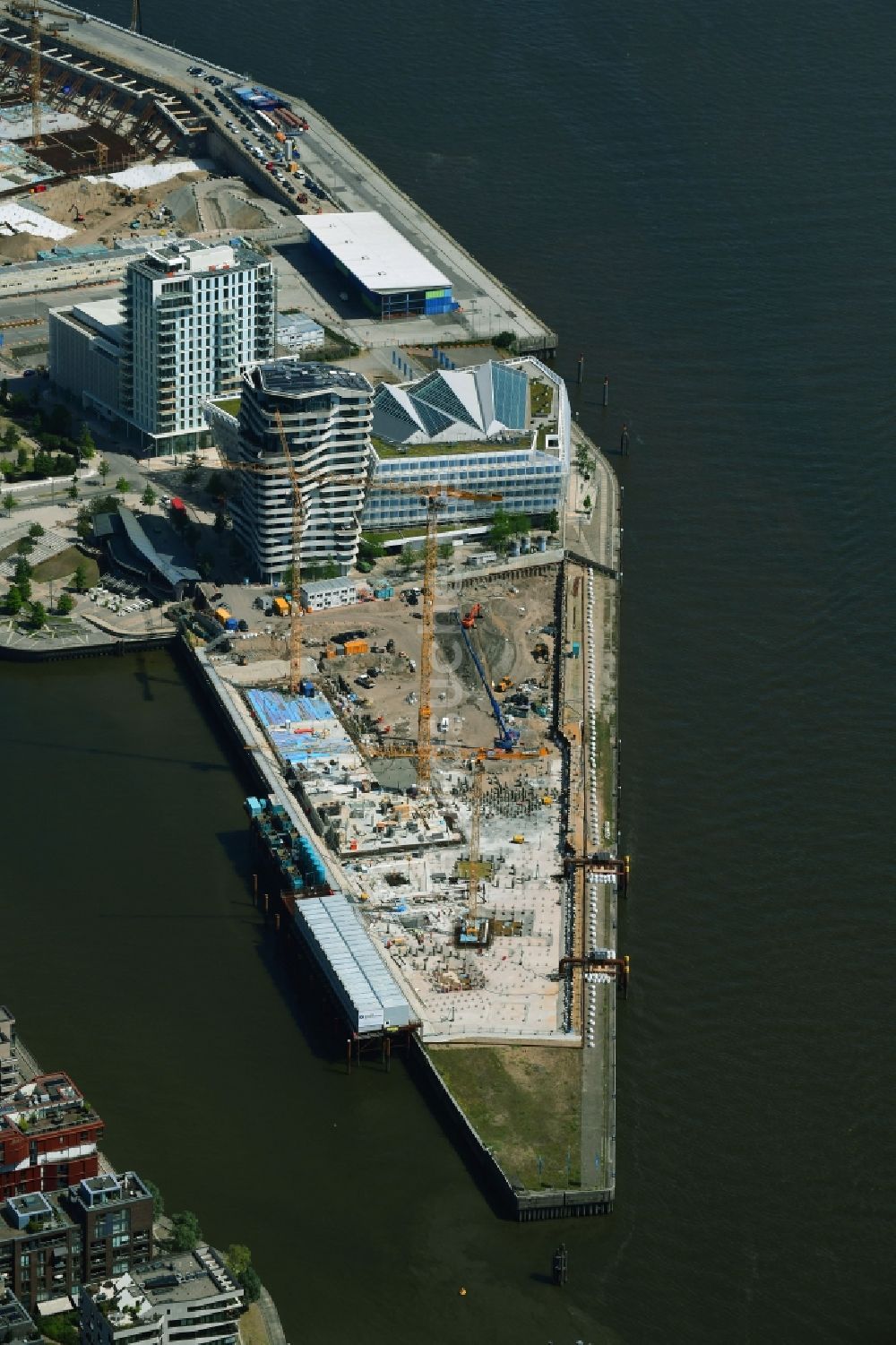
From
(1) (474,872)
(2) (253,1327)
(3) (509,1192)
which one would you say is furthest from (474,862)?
(2) (253,1327)

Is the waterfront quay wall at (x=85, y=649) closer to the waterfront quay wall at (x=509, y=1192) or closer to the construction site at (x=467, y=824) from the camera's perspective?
the construction site at (x=467, y=824)

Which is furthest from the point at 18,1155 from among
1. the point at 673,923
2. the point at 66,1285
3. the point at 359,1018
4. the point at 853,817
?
the point at 853,817

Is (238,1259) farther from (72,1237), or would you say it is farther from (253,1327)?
(72,1237)

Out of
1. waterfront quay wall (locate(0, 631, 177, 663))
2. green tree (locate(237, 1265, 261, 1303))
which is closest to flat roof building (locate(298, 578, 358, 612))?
waterfront quay wall (locate(0, 631, 177, 663))

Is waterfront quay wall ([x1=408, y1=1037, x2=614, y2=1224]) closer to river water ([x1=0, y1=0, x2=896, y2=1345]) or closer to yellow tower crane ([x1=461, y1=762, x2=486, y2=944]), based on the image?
river water ([x1=0, y1=0, x2=896, y2=1345])

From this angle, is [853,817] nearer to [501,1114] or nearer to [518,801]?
[518,801]
